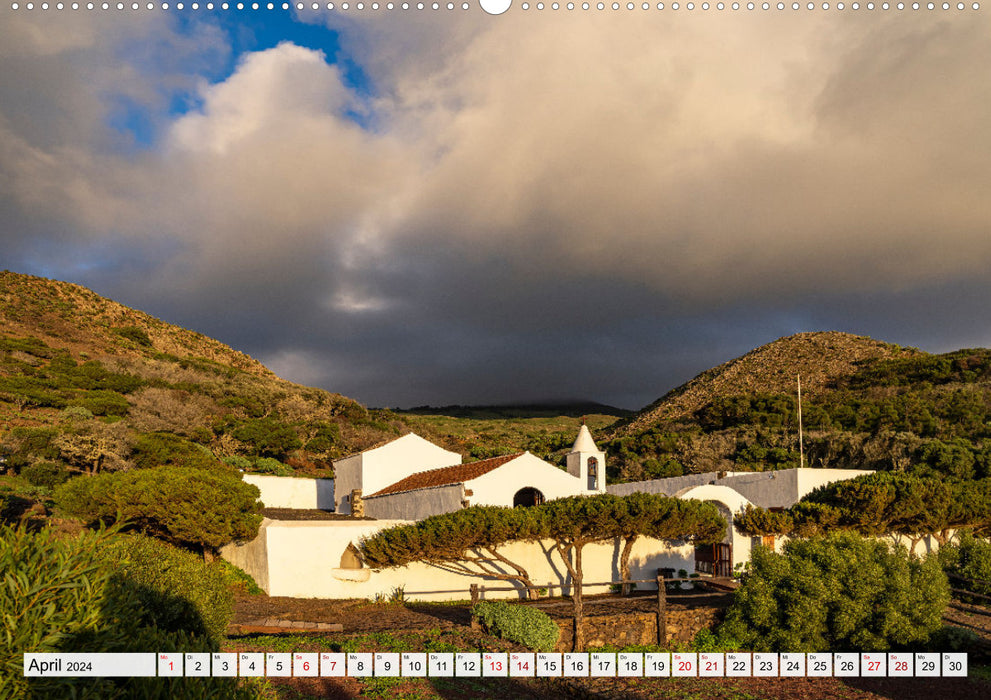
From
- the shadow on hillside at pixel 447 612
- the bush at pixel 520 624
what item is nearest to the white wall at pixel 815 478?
the shadow on hillside at pixel 447 612

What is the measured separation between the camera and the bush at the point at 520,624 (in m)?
16.7

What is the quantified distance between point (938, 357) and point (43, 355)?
81000mm

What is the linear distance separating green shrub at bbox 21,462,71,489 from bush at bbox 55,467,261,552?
728cm

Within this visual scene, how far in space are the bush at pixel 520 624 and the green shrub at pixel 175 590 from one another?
6900mm

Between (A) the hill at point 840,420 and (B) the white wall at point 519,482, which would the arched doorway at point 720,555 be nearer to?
(B) the white wall at point 519,482

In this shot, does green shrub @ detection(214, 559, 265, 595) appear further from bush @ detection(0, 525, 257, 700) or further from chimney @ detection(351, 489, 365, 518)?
bush @ detection(0, 525, 257, 700)

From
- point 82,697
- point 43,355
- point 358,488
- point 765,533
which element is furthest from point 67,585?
point 43,355

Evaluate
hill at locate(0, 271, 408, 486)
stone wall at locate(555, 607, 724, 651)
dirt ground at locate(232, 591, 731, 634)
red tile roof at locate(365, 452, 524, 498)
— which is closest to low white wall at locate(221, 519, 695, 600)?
dirt ground at locate(232, 591, 731, 634)

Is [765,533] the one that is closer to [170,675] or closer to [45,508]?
[170,675]

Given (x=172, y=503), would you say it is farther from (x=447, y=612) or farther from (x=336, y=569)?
(x=447, y=612)

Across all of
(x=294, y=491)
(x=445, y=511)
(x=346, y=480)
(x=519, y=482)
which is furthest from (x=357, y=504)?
(x=519, y=482)

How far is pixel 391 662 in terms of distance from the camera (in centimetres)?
1166

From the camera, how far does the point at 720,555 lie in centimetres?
2748

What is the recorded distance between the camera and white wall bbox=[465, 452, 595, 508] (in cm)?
2636
